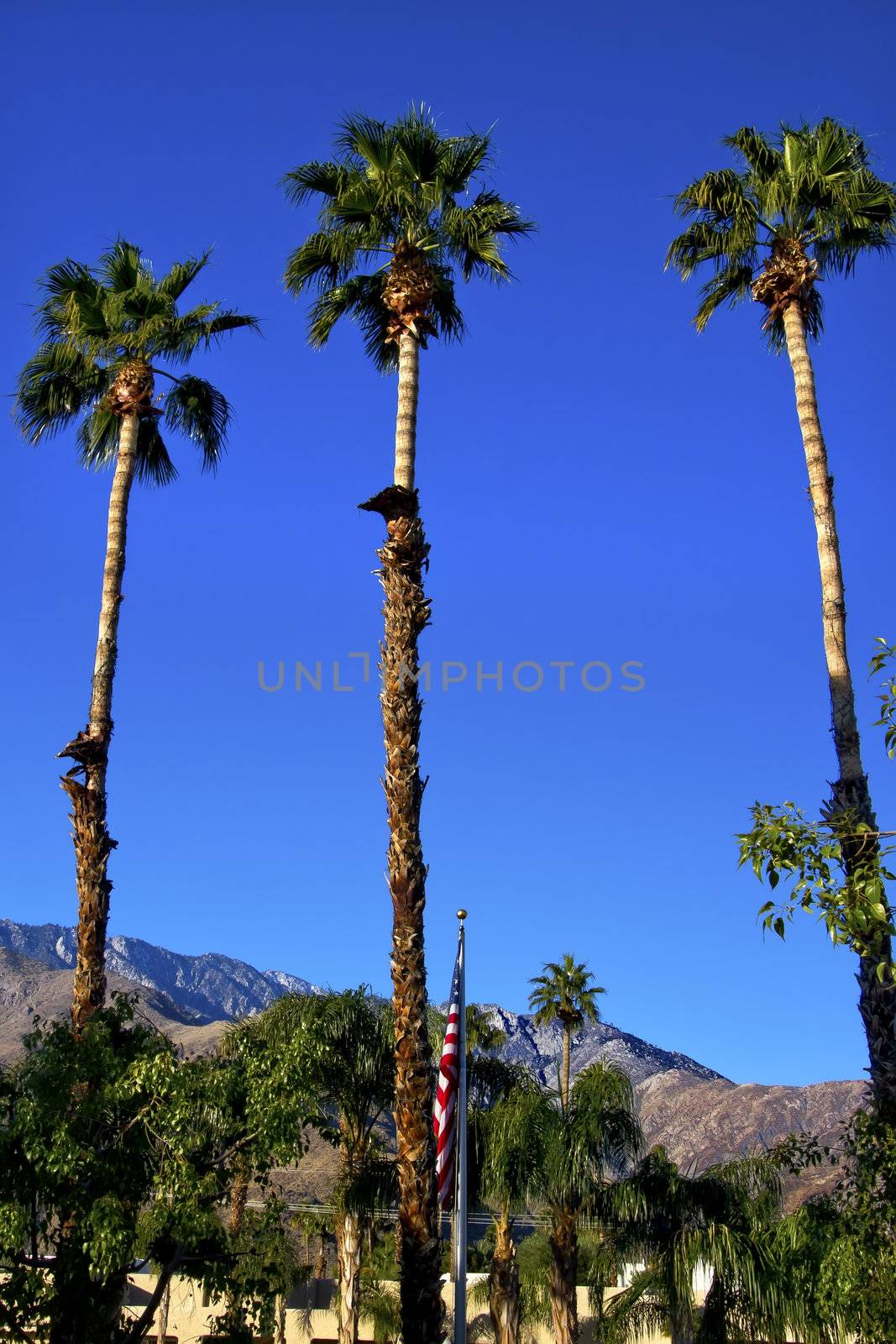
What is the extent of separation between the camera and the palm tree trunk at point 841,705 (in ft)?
54.7

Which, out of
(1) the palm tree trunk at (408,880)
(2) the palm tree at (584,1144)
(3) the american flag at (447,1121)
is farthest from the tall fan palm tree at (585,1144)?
(1) the palm tree trunk at (408,880)

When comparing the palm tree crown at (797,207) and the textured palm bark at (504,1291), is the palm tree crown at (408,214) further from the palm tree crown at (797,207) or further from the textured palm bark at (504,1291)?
the textured palm bark at (504,1291)

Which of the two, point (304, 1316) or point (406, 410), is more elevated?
point (406, 410)

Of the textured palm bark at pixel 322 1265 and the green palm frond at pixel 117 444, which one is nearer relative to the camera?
the green palm frond at pixel 117 444

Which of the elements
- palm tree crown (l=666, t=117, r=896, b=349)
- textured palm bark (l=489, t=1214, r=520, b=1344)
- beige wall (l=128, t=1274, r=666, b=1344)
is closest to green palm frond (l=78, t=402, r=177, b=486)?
palm tree crown (l=666, t=117, r=896, b=349)

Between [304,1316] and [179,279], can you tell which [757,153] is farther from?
[304,1316]

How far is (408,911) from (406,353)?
874 centimetres

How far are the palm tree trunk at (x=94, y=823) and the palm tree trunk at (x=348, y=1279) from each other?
542 inches

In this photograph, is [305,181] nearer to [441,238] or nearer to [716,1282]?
[441,238]

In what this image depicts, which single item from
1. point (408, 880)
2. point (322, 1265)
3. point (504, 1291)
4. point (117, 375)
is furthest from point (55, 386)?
point (322, 1265)

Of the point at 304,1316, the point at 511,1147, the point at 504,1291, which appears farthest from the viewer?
the point at 304,1316

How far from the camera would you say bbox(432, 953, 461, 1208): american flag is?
14.3 metres

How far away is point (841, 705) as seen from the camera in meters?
18.4

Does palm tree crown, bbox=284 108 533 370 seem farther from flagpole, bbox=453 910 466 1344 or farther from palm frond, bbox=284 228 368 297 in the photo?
flagpole, bbox=453 910 466 1344
